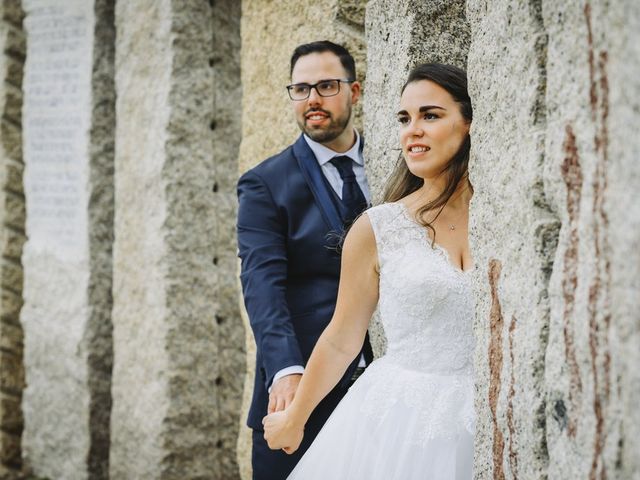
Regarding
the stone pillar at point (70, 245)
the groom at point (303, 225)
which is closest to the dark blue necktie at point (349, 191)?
the groom at point (303, 225)

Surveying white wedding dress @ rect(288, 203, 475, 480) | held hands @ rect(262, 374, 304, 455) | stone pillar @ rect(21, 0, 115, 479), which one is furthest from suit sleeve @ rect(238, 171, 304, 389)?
stone pillar @ rect(21, 0, 115, 479)

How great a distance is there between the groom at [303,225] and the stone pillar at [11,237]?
2.96 metres

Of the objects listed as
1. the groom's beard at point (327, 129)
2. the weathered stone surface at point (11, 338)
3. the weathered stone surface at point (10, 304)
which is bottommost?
the weathered stone surface at point (11, 338)

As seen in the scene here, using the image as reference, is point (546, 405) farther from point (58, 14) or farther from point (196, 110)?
point (58, 14)

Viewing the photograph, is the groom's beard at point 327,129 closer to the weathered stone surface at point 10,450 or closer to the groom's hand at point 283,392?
the groom's hand at point 283,392

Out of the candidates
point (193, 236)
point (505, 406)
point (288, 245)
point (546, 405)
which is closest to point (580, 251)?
point (546, 405)

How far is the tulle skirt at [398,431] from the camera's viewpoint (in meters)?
→ 2.03

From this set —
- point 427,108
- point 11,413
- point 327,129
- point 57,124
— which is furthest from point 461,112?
point 11,413

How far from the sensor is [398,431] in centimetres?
212

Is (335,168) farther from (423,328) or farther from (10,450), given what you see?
(10,450)

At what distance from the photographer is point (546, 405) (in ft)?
4.57

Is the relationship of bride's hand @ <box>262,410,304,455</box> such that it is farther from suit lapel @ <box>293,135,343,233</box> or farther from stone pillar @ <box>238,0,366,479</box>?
stone pillar @ <box>238,0,366,479</box>

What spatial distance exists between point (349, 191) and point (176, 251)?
1.57 metres

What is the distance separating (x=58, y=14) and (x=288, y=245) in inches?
113
